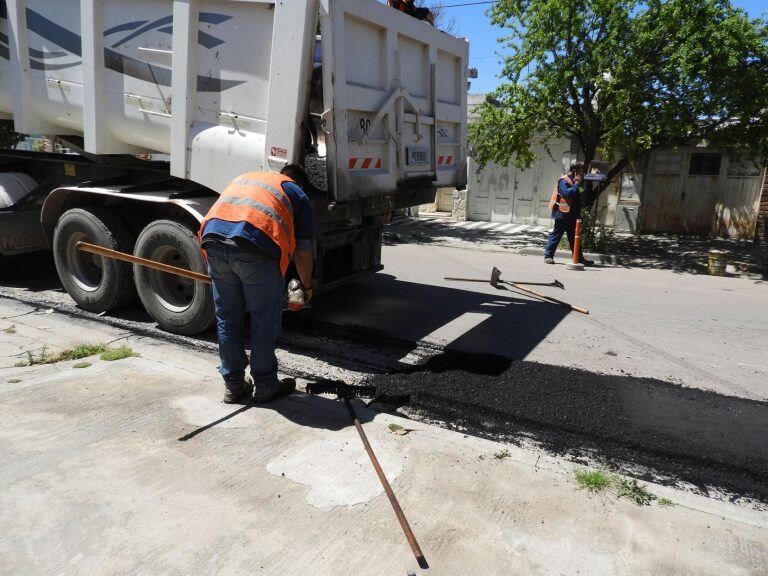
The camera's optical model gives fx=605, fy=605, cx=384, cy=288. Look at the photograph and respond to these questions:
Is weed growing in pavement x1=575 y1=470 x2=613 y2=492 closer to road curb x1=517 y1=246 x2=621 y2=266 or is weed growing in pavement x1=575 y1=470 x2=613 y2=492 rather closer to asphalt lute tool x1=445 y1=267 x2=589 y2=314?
asphalt lute tool x1=445 y1=267 x2=589 y2=314

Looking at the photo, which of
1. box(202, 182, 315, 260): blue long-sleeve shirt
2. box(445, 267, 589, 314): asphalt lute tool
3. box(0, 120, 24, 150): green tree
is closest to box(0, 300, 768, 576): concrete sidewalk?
box(202, 182, 315, 260): blue long-sleeve shirt

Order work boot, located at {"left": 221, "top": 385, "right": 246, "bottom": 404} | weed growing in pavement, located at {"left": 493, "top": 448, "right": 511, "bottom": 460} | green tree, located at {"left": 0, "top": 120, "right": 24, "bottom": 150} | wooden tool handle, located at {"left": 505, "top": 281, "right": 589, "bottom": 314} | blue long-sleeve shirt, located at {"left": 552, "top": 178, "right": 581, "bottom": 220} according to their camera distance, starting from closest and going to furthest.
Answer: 1. weed growing in pavement, located at {"left": 493, "top": 448, "right": 511, "bottom": 460}
2. work boot, located at {"left": 221, "top": 385, "right": 246, "bottom": 404}
3. wooden tool handle, located at {"left": 505, "top": 281, "right": 589, "bottom": 314}
4. green tree, located at {"left": 0, "top": 120, "right": 24, "bottom": 150}
5. blue long-sleeve shirt, located at {"left": 552, "top": 178, "right": 581, "bottom": 220}

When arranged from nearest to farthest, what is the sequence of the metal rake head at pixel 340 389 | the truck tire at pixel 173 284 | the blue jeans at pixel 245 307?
1. the blue jeans at pixel 245 307
2. the metal rake head at pixel 340 389
3. the truck tire at pixel 173 284

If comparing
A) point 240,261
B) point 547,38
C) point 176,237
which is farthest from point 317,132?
point 547,38

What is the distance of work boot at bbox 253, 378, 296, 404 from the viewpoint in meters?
4.01

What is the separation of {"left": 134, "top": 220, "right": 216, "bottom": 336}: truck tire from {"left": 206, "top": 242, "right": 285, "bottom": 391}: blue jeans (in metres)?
1.28

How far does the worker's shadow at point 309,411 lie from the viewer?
3.76m

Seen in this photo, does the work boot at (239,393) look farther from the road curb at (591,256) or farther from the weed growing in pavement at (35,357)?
the road curb at (591,256)

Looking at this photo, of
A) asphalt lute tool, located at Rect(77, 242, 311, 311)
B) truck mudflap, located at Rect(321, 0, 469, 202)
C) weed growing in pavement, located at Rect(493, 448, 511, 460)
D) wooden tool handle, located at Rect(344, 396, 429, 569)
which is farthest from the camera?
asphalt lute tool, located at Rect(77, 242, 311, 311)

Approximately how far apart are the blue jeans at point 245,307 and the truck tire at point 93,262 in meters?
2.31

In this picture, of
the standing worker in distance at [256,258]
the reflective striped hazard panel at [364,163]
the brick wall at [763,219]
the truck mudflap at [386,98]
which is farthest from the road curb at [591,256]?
the standing worker in distance at [256,258]

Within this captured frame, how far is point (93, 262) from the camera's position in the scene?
6.18m

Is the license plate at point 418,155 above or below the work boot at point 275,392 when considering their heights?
above

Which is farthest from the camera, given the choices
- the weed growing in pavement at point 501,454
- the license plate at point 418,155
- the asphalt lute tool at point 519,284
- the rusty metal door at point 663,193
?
the rusty metal door at point 663,193
